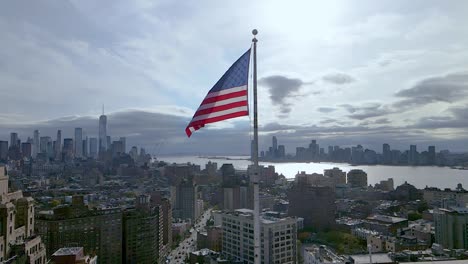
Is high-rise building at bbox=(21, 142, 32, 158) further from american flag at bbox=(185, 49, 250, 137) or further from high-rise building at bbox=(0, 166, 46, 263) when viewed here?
american flag at bbox=(185, 49, 250, 137)

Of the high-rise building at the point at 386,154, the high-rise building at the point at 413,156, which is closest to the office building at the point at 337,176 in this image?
the high-rise building at the point at 413,156

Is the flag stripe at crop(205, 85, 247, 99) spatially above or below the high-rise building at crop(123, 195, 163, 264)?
above

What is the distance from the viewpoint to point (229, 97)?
12.9 feet

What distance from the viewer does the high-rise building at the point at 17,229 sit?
29.0ft

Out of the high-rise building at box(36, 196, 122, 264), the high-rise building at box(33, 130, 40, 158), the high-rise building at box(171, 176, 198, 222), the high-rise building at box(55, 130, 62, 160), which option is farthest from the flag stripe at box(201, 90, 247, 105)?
the high-rise building at box(33, 130, 40, 158)

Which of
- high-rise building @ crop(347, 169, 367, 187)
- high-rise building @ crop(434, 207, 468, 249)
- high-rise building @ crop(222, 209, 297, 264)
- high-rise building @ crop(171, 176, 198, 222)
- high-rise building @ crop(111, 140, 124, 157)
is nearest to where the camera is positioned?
high-rise building @ crop(222, 209, 297, 264)

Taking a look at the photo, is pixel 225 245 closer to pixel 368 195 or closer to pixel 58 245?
pixel 58 245

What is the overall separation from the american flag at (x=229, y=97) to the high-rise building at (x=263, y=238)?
13.1m

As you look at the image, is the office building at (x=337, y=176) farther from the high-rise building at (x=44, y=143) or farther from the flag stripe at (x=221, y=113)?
the high-rise building at (x=44, y=143)

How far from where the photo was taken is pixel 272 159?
11938 cm

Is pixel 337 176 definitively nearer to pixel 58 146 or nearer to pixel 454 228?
pixel 454 228

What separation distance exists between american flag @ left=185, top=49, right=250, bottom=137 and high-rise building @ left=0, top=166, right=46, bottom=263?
686 cm

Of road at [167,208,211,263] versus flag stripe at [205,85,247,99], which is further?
road at [167,208,211,263]

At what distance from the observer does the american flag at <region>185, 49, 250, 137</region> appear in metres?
3.87
